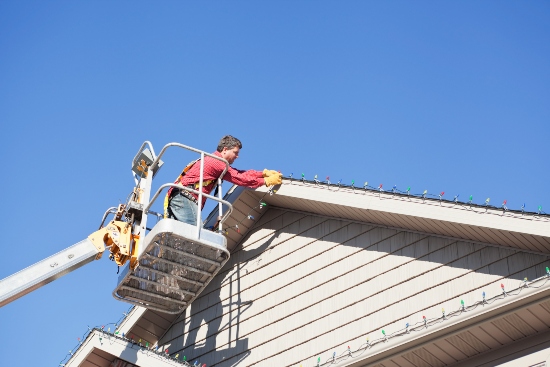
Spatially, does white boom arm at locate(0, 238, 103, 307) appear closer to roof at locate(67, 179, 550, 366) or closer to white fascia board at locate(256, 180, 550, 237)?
roof at locate(67, 179, 550, 366)

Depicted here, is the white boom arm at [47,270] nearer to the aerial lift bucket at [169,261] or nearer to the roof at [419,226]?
the aerial lift bucket at [169,261]

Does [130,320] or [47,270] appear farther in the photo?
[130,320]

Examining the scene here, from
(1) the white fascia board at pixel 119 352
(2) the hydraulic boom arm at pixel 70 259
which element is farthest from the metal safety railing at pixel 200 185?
(1) the white fascia board at pixel 119 352

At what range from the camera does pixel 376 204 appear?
1080 centimetres

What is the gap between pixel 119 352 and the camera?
428 inches

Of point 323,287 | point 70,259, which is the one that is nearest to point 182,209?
point 70,259

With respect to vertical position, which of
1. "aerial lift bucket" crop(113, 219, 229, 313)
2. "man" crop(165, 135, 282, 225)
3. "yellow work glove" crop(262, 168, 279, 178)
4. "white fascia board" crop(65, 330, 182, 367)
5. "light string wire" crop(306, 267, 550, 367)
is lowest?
"light string wire" crop(306, 267, 550, 367)

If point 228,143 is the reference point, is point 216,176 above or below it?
below

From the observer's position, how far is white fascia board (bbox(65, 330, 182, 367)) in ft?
34.7

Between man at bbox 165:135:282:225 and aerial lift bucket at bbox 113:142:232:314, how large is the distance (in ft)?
0.65

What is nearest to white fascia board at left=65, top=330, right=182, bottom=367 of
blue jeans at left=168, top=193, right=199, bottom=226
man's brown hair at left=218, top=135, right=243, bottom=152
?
blue jeans at left=168, top=193, right=199, bottom=226

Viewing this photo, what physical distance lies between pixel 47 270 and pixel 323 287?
3.66m

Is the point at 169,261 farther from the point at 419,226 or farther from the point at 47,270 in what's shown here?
the point at 419,226

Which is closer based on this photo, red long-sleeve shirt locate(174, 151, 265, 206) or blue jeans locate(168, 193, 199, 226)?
blue jeans locate(168, 193, 199, 226)
